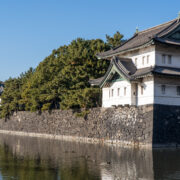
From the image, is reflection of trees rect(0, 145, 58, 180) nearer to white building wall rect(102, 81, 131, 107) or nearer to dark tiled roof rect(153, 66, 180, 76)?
white building wall rect(102, 81, 131, 107)

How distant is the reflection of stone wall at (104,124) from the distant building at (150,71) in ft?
3.14

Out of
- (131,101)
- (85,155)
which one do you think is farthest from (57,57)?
(85,155)

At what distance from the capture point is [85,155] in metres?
21.7

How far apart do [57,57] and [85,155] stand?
2246cm

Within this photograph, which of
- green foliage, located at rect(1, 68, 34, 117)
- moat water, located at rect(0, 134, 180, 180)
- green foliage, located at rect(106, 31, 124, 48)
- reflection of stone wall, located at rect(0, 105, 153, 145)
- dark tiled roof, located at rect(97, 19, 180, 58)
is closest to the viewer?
moat water, located at rect(0, 134, 180, 180)

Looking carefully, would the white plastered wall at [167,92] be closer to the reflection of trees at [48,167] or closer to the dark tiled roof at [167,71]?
the dark tiled roof at [167,71]

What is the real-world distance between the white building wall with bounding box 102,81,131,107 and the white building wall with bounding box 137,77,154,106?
88 centimetres

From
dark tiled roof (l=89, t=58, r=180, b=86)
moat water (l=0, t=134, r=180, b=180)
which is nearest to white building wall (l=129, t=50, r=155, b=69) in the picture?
dark tiled roof (l=89, t=58, r=180, b=86)

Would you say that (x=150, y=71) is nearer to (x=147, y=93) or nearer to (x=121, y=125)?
(x=147, y=93)

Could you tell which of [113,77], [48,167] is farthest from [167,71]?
[48,167]

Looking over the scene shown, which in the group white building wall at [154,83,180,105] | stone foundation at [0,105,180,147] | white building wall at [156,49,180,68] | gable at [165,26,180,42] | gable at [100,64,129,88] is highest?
gable at [165,26,180,42]

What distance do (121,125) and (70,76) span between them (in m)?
10.5

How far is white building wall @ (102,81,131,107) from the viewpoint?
28141 mm

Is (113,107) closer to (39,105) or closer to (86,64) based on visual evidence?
(86,64)
